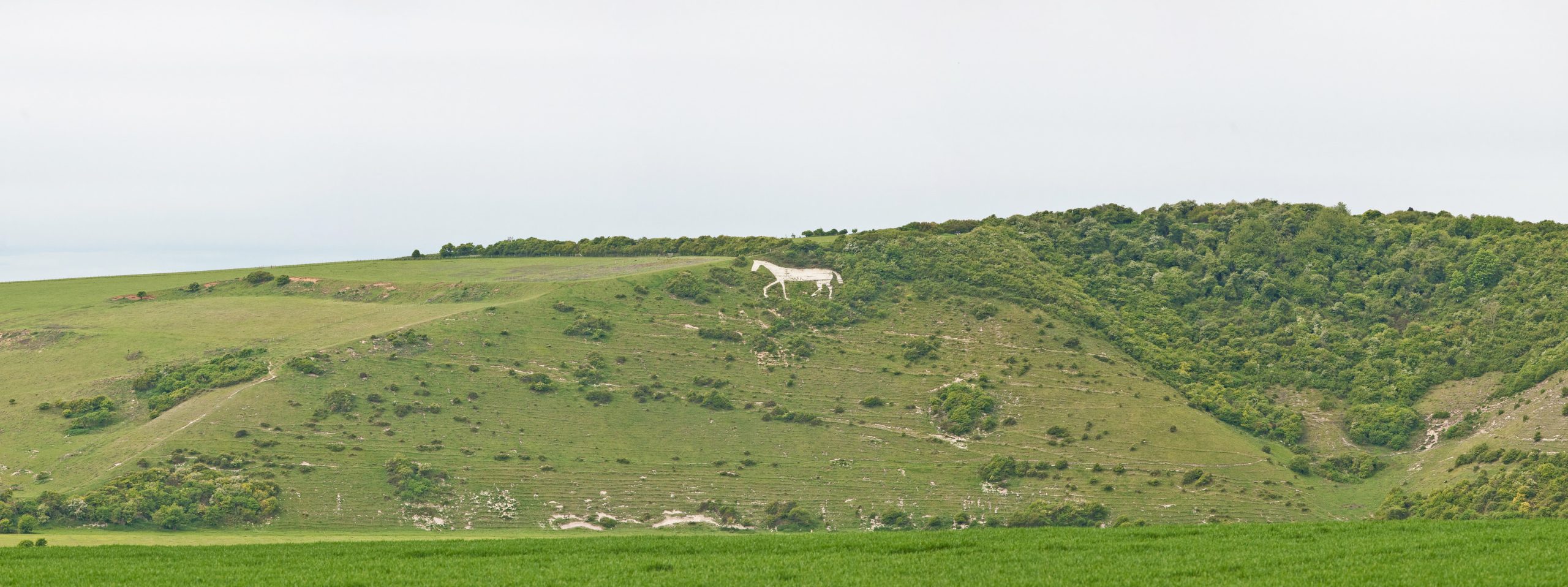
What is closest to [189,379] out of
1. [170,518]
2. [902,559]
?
[170,518]

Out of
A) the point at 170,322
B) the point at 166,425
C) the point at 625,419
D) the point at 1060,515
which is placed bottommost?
the point at 1060,515

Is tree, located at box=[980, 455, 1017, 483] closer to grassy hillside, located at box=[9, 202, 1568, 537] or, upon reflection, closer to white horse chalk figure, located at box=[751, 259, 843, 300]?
grassy hillside, located at box=[9, 202, 1568, 537]

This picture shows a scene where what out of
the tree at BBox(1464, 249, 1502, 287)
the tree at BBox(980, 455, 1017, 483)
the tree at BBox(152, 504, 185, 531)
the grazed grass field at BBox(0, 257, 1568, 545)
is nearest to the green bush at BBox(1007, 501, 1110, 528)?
the grazed grass field at BBox(0, 257, 1568, 545)

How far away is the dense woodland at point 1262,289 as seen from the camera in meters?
96.8

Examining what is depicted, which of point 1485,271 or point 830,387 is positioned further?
point 1485,271

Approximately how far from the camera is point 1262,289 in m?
112

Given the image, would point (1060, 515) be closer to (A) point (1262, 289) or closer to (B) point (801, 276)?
(B) point (801, 276)

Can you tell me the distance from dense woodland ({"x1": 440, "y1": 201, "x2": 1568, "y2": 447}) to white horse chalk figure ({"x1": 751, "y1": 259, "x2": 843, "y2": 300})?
2.24 m

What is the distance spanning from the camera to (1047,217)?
130375 mm

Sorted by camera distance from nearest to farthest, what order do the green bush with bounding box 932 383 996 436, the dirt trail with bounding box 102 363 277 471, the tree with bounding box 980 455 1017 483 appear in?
the dirt trail with bounding box 102 363 277 471 → the tree with bounding box 980 455 1017 483 → the green bush with bounding box 932 383 996 436

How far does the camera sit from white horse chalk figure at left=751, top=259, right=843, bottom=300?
11150cm

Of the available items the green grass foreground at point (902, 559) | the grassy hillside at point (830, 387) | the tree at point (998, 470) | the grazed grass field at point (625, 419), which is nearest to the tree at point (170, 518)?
the grassy hillside at point (830, 387)

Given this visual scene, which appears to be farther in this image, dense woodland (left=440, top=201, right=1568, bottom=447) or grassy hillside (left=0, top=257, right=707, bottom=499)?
dense woodland (left=440, top=201, right=1568, bottom=447)

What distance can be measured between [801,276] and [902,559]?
7845 cm
